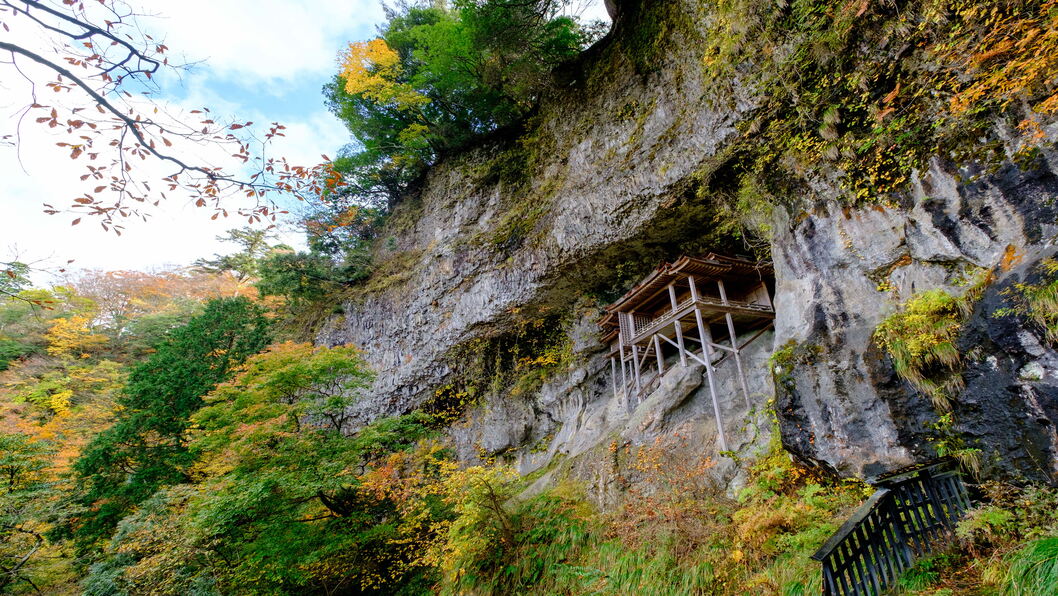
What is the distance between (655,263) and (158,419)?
51.1 feet

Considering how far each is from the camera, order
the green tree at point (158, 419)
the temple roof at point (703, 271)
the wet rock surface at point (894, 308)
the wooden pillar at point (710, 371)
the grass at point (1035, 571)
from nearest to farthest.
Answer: the grass at point (1035, 571) < the wet rock surface at point (894, 308) < the wooden pillar at point (710, 371) < the temple roof at point (703, 271) < the green tree at point (158, 419)

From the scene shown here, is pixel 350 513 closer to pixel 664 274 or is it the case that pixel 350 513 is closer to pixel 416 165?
pixel 664 274

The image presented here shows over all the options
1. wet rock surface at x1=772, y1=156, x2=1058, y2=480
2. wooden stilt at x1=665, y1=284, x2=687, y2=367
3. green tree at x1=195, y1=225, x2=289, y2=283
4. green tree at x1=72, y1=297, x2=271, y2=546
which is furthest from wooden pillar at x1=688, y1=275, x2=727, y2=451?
green tree at x1=195, y1=225, x2=289, y2=283

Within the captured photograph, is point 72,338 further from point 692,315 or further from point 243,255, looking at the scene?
point 692,315

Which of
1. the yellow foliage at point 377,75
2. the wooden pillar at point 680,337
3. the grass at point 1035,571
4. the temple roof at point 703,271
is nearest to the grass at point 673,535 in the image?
the grass at point 1035,571

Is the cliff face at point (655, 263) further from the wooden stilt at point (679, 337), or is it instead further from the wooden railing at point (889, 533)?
the wooden railing at point (889, 533)

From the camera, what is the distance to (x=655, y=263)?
12.7m

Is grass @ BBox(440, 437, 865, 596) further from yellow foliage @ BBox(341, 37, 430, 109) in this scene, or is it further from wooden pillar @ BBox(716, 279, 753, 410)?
yellow foliage @ BBox(341, 37, 430, 109)

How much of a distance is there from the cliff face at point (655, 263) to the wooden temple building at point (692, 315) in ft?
2.21

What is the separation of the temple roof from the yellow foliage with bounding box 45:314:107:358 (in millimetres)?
27265

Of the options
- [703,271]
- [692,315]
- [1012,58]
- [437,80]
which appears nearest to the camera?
[1012,58]

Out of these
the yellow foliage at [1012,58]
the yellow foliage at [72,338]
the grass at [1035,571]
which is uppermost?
the yellow foliage at [72,338]

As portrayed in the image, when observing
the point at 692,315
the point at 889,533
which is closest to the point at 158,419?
the point at 692,315

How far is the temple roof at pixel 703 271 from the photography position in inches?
→ 431
